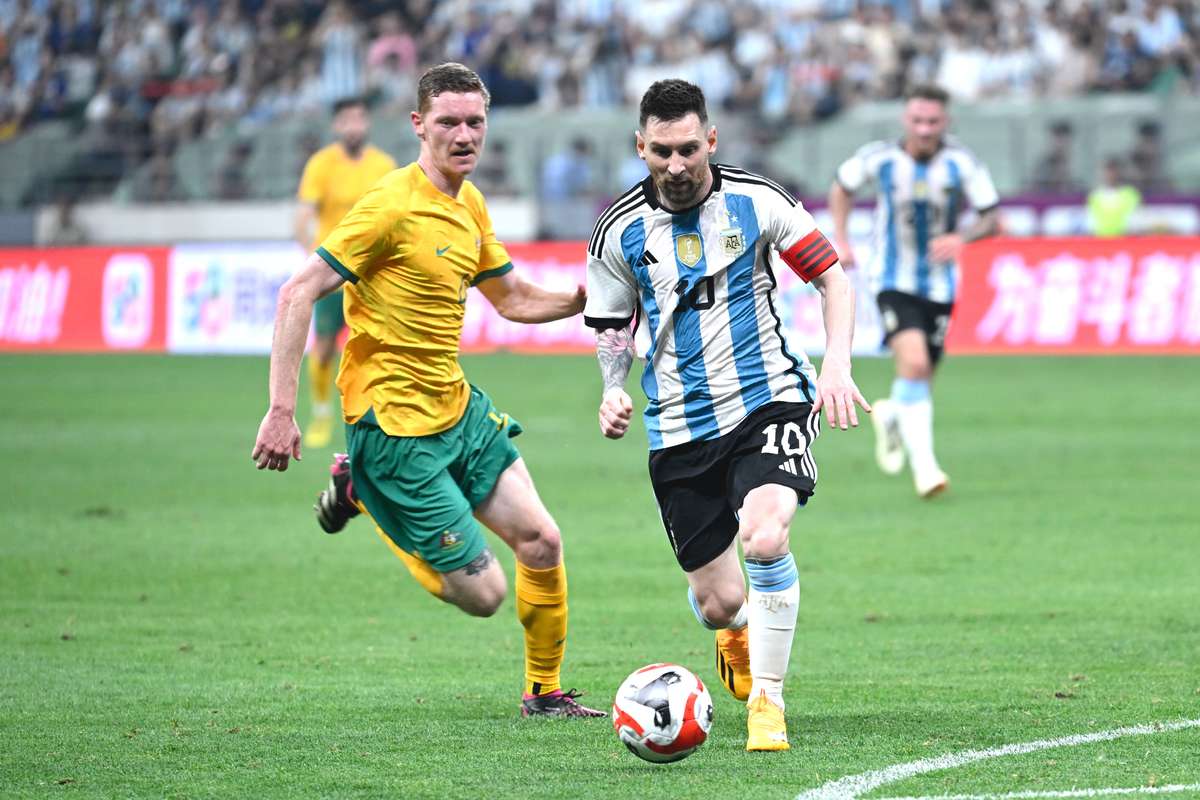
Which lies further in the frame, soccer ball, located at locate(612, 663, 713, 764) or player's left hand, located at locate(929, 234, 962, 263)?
player's left hand, located at locate(929, 234, 962, 263)

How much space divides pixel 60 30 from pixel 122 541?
24231 mm

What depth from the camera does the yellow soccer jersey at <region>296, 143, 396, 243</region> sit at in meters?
14.7

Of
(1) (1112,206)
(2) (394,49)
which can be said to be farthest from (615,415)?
(2) (394,49)

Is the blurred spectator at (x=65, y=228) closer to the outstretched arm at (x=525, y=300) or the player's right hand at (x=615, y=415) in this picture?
the outstretched arm at (x=525, y=300)

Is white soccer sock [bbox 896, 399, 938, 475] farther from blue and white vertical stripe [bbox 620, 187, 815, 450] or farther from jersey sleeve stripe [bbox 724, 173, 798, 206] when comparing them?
jersey sleeve stripe [bbox 724, 173, 798, 206]

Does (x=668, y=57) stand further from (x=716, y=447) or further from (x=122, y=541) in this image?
(x=716, y=447)

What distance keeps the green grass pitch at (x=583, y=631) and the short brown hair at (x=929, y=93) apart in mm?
2430

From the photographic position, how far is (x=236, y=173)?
1134 inches

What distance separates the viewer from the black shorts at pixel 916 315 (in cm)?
1177

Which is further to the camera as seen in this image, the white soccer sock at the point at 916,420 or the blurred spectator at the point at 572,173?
the blurred spectator at the point at 572,173

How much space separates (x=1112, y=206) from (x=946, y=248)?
1169 centimetres

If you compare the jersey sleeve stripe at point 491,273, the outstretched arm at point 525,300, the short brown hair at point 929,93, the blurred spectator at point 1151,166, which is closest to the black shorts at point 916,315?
the short brown hair at point 929,93

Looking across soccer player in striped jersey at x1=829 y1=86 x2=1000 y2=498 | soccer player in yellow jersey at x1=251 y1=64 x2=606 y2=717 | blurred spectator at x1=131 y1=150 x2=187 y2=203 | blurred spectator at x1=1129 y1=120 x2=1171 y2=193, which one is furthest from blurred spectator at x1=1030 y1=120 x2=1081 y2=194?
soccer player in yellow jersey at x1=251 y1=64 x2=606 y2=717

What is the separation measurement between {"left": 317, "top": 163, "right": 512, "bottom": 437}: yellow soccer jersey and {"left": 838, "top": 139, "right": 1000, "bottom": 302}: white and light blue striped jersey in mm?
5653
